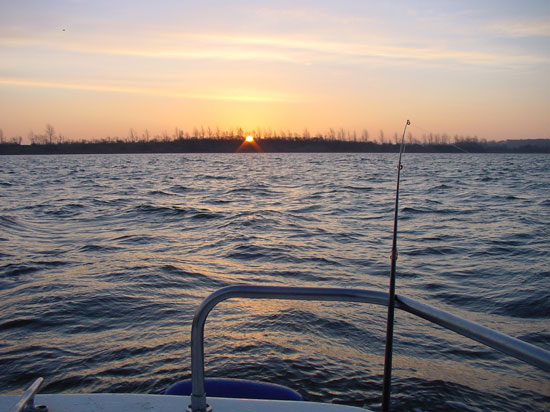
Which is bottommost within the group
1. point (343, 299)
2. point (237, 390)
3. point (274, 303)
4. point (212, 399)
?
point (274, 303)

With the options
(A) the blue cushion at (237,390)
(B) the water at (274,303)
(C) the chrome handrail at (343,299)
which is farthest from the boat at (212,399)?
(B) the water at (274,303)

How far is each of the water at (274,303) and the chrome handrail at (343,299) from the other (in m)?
2.34

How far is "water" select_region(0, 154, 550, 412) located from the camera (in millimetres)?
4027

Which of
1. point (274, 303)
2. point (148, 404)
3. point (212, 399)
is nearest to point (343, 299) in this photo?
point (212, 399)

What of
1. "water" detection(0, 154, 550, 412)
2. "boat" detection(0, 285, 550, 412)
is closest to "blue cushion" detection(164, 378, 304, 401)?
"boat" detection(0, 285, 550, 412)

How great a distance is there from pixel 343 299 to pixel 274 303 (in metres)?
4.39

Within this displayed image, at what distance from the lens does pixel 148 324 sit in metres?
5.20

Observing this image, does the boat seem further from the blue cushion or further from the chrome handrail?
the blue cushion

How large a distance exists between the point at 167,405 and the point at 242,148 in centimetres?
13783

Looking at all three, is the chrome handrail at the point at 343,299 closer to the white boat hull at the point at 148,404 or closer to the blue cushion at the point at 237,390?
the white boat hull at the point at 148,404

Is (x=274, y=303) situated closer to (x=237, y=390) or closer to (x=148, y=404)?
(x=237, y=390)

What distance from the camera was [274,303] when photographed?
5977mm

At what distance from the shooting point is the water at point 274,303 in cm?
403

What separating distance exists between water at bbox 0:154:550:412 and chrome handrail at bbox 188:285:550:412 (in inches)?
92.2
